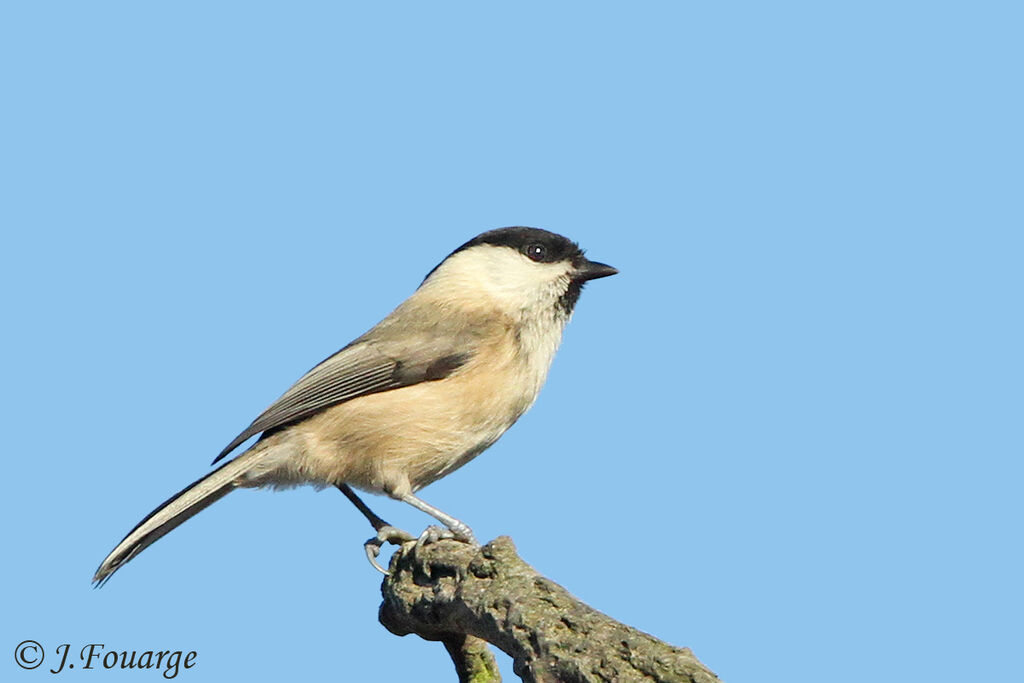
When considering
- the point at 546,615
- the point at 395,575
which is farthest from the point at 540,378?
the point at 546,615

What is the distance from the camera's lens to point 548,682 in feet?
11.9

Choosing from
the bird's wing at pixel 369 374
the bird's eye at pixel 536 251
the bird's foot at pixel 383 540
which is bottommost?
the bird's foot at pixel 383 540

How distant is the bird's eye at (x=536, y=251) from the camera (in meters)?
6.04

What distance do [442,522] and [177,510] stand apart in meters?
1.29

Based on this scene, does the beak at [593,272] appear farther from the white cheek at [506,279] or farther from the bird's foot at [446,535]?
the bird's foot at [446,535]

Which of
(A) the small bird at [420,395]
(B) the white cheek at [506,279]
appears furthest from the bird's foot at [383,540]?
(B) the white cheek at [506,279]

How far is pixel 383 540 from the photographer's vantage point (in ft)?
17.4

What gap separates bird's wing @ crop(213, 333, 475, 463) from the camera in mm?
5688

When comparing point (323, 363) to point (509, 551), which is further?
point (323, 363)

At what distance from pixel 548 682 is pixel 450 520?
1.77 meters

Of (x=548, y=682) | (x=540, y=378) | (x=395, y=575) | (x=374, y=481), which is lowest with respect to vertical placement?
(x=548, y=682)

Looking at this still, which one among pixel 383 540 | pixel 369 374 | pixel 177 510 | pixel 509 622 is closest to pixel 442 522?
pixel 383 540

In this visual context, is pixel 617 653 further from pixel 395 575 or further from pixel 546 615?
pixel 395 575

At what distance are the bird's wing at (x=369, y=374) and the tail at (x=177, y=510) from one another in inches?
4.6
